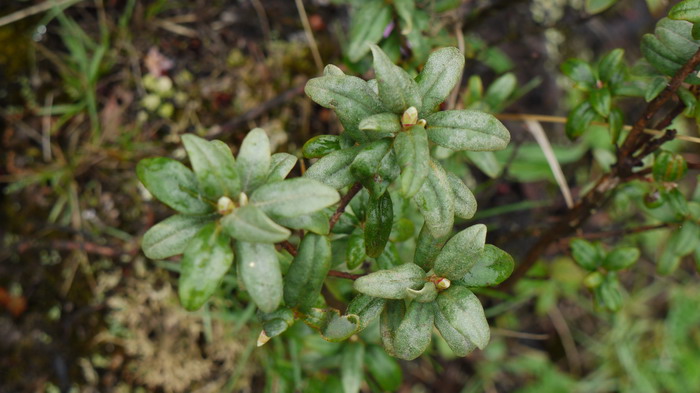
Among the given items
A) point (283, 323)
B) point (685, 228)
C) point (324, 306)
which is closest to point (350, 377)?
point (324, 306)

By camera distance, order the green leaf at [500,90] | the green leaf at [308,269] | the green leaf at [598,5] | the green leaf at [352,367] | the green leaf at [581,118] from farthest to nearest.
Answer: the green leaf at [598,5] → the green leaf at [500,90] → the green leaf at [352,367] → the green leaf at [581,118] → the green leaf at [308,269]

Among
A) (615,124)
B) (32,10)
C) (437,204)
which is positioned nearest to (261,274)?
(437,204)

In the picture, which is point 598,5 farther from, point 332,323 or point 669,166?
point 332,323

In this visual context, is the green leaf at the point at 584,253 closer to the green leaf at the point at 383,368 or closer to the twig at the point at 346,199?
the green leaf at the point at 383,368

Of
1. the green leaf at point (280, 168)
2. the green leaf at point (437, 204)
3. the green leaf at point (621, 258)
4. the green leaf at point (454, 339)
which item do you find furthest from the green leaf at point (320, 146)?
the green leaf at point (621, 258)

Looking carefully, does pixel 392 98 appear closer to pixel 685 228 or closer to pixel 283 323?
pixel 283 323

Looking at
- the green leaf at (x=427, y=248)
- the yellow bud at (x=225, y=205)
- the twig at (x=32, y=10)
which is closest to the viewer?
the yellow bud at (x=225, y=205)

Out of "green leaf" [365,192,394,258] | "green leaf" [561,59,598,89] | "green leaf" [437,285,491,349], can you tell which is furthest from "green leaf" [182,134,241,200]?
"green leaf" [561,59,598,89]

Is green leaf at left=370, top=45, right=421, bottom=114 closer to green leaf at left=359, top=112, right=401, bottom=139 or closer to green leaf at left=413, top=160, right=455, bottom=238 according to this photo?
green leaf at left=359, top=112, right=401, bottom=139
